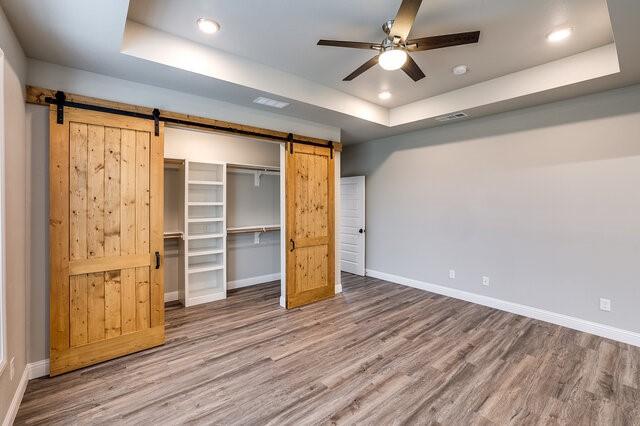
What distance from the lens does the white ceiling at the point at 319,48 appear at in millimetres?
2309

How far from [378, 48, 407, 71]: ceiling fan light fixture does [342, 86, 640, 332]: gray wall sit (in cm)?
261

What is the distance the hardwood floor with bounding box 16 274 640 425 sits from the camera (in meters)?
2.21

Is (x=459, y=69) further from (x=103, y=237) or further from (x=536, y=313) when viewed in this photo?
(x=103, y=237)

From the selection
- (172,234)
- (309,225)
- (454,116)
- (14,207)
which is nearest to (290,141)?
(309,225)

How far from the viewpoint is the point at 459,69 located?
11.4 feet

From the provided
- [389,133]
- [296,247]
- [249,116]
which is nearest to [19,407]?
[296,247]

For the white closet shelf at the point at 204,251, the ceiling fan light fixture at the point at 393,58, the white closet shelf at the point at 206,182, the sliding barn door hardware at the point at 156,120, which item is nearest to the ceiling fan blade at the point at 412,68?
the ceiling fan light fixture at the point at 393,58

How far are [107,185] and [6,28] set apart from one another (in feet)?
4.33

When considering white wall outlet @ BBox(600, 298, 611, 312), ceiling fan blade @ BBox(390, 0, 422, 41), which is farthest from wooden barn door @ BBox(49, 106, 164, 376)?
white wall outlet @ BBox(600, 298, 611, 312)

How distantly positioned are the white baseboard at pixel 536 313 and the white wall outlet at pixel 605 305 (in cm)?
19

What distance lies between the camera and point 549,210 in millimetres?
3906

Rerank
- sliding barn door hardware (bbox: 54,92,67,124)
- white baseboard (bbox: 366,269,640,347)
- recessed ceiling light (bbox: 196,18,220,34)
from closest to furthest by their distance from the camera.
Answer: recessed ceiling light (bbox: 196,18,220,34) → sliding barn door hardware (bbox: 54,92,67,124) → white baseboard (bbox: 366,269,640,347)

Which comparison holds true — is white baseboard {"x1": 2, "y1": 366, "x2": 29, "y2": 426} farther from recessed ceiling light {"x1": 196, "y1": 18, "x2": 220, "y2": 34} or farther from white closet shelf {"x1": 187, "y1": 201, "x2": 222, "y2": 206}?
recessed ceiling light {"x1": 196, "y1": 18, "x2": 220, "y2": 34}

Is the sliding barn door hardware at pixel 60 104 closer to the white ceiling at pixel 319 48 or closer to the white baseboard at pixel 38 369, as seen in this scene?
the white ceiling at pixel 319 48
